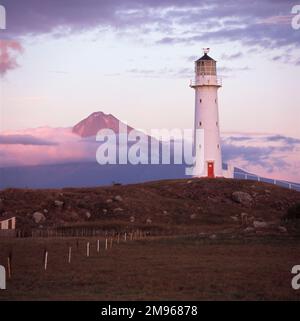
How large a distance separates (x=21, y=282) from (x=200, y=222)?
39667 millimetres

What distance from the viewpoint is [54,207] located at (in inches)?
2729

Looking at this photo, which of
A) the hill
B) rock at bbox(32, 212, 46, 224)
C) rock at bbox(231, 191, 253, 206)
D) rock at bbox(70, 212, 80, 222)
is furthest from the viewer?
rock at bbox(231, 191, 253, 206)

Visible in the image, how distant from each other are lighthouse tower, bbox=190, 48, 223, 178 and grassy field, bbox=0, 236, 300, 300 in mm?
32004

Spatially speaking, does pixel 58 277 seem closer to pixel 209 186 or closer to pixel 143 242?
pixel 143 242

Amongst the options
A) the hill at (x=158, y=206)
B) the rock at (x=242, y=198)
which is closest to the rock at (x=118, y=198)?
the hill at (x=158, y=206)

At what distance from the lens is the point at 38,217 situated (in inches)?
2598

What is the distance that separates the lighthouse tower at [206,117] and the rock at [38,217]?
70.5ft

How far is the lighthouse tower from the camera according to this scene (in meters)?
80.2

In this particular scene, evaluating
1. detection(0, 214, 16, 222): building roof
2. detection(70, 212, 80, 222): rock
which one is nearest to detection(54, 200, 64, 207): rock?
detection(70, 212, 80, 222): rock
